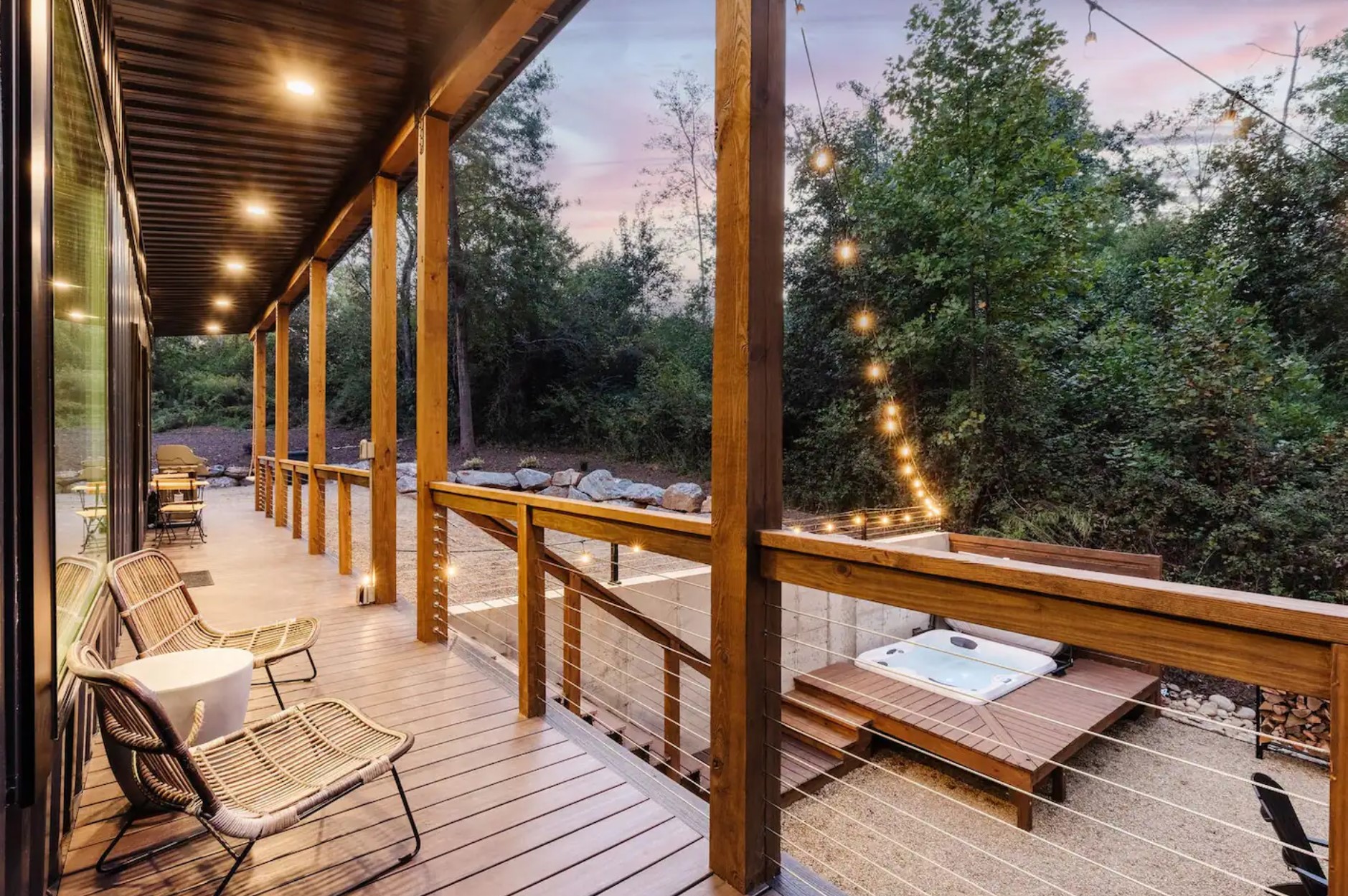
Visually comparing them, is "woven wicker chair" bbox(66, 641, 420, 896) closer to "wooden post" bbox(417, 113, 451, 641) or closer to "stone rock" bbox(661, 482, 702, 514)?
"wooden post" bbox(417, 113, 451, 641)

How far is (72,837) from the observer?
185 cm

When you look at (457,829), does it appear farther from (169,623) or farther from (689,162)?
(689,162)

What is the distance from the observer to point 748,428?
64.7 inches

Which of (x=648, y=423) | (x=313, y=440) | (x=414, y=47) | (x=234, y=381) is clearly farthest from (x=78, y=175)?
(x=234, y=381)

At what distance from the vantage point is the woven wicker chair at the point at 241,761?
4.93 feet

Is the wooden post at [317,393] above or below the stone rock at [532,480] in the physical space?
above

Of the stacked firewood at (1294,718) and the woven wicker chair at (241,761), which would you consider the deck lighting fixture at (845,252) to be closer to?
the stacked firewood at (1294,718)

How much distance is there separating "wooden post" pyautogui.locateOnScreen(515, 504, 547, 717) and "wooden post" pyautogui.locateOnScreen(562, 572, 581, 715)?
12 cm

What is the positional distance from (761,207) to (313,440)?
581 cm

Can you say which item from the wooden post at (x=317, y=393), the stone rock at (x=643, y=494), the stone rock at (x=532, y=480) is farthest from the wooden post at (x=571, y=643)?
the stone rock at (x=532, y=480)

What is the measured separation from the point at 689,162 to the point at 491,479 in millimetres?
9932

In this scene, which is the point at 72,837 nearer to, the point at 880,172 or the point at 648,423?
the point at 880,172

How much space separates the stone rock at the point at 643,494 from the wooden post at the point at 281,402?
5401 mm

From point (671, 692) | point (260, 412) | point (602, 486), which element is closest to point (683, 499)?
point (602, 486)
